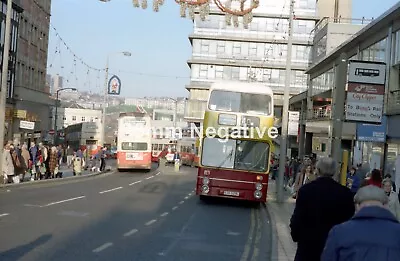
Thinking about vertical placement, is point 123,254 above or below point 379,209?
below

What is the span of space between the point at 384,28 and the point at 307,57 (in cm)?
4963

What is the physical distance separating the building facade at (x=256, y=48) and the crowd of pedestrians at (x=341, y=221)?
2765 inches

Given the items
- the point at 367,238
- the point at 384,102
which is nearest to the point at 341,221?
the point at 367,238

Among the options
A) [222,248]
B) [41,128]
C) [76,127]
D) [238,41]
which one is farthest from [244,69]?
[222,248]

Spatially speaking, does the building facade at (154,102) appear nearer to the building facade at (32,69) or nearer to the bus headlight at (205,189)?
the building facade at (32,69)

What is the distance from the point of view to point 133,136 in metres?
45.2

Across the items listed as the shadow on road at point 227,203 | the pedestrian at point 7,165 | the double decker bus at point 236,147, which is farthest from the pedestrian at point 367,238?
the pedestrian at point 7,165

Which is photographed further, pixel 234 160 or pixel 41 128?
pixel 41 128

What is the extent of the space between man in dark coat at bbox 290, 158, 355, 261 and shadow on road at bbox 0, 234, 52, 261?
526 centimetres

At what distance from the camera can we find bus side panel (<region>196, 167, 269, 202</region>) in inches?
856

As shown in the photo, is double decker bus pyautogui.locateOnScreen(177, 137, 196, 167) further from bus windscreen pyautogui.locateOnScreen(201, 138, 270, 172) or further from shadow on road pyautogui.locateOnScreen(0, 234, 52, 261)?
shadow on road pyautogui.locateOnScreen(0, 234, 52, 261)

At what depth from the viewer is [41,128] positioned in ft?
189

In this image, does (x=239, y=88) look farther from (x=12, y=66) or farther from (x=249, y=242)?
(x=12, y=66)

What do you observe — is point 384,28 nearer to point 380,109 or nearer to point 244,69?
point 380,109
